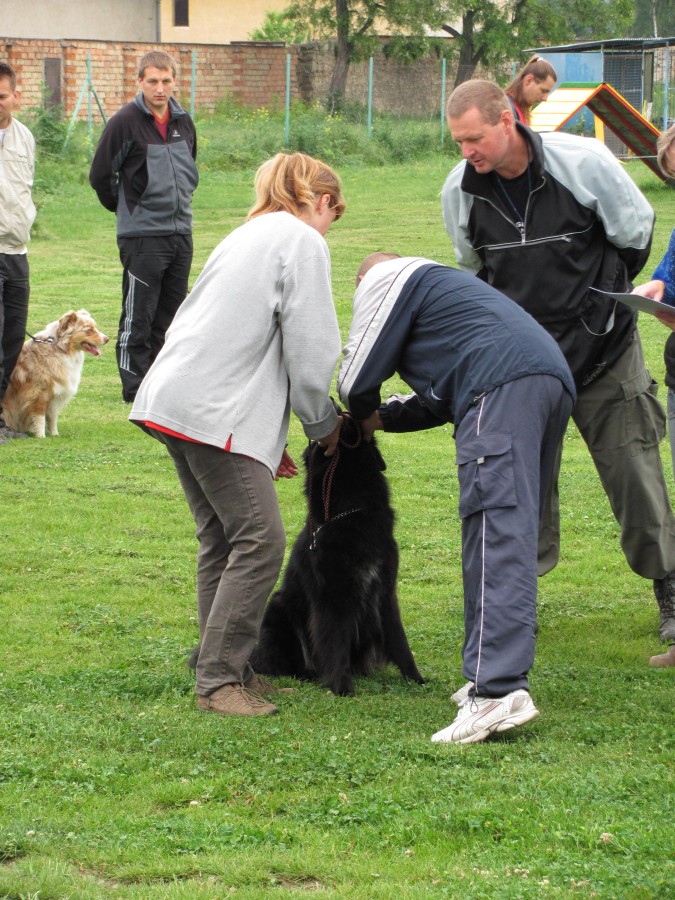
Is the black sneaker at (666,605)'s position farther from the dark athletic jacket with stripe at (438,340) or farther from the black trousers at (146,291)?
the black trousers at (146,291)

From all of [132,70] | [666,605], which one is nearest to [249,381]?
[666,605]

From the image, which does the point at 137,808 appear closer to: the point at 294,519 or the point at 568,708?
the point at 568,708

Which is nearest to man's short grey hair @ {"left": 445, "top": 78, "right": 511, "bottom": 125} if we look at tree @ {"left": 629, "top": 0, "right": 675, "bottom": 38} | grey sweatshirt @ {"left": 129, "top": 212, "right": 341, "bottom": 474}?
grey sweatshirt @ {"left": 129, "top": 212, "right": 341, "bottom": 474}

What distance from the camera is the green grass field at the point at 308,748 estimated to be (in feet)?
9.70

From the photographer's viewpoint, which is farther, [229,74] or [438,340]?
[229,74]

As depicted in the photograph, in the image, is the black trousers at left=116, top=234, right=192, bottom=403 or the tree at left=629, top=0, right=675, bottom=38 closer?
the black trousers at left=116, top=234, right=192, bottom=403

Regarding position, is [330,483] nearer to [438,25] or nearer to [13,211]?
[13,211]

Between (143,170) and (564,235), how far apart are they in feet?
17.9

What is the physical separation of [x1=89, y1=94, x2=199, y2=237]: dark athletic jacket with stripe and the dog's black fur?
519cm

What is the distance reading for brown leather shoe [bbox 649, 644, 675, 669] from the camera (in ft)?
15.8

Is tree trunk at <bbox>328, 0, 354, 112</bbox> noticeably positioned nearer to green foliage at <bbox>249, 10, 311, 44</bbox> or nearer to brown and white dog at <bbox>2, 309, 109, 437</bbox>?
green foliage at <bbox>249, 10, 311, 44</bbox>

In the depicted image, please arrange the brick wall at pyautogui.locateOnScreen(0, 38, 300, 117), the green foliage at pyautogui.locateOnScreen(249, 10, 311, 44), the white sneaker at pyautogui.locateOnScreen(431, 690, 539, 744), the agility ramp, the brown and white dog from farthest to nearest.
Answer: the green foliage at pyautogui.locateOnScreen(249, 10, 311, 44), the brick wall at pyautogui.locateOnScreen(0, 38, 300, 117), the agility ramp, the brown and white dog, the white sneaker at pyautogui.locateOnScreen(431, 690, 539, 744)

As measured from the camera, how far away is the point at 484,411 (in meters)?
3.79

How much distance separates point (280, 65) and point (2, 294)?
30.4 meters
